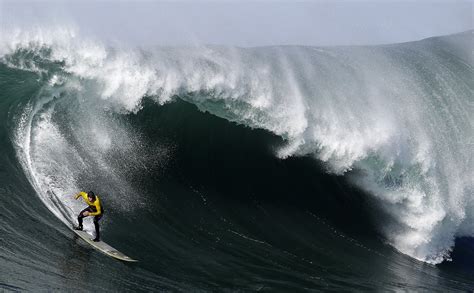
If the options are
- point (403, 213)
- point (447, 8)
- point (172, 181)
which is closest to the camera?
point (172, 181)

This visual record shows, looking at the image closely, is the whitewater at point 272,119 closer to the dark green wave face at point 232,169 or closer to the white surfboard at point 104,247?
the dark green wave face at point 232,169

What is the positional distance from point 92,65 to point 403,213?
7409mm

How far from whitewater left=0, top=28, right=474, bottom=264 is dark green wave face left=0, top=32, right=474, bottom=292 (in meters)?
0.04

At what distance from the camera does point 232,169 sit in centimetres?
1356

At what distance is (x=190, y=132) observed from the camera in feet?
45.9

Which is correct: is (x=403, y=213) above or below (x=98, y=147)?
above

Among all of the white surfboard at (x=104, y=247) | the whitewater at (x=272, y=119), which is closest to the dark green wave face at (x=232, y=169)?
the whitewater at (x=272, y=119)

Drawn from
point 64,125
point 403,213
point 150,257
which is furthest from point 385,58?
point 150,257

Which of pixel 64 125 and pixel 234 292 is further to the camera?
pixel 64 125

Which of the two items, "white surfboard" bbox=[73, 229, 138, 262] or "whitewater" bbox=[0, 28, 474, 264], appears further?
"whitewater" bbox=[0, 28, 474, 264]

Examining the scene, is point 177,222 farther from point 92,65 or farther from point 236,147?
point 92,65

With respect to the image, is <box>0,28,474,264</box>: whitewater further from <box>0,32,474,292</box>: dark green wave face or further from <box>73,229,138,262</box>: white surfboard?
<box>73,229,138,262</box>: white surfboard

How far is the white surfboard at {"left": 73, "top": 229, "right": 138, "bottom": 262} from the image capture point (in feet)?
30.1

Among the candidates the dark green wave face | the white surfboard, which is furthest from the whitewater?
the white surfboard
